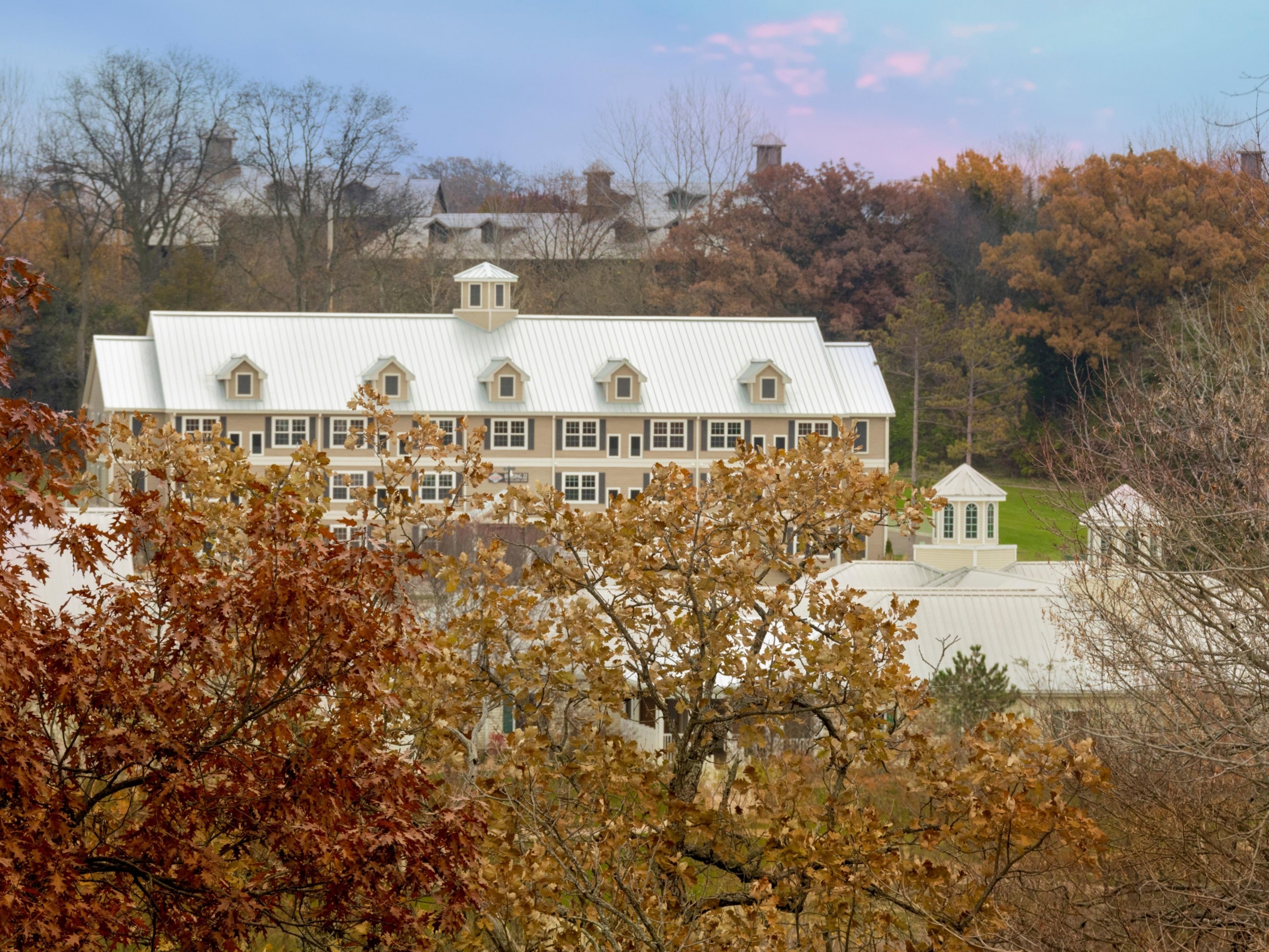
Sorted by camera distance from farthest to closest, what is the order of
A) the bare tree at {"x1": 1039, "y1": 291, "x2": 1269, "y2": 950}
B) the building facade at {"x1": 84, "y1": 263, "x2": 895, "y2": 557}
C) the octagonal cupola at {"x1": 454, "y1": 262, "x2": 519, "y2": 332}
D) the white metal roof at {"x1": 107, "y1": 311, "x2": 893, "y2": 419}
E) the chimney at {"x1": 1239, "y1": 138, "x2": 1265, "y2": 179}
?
the octagonal cupola at {"x1": 454, "y1": 262, "x2": 519, "y2": 332} < the white metal roof at {"x1": 107, "y1": 311, "x2": 893, "y2": 419} < the building facade at {"x1": 84, "y1": 263, "x2": 895, "y2": 557} < the chimney at {"x1": 1239, "y1": 138, "x2": 1265, "y2": 179} < the bare tree at {"x1": 1039, "y1": 291, "x2": 1269, "y2": 950}

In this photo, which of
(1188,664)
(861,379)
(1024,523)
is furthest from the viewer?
(1024,523)

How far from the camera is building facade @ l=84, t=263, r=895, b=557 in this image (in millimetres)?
43812

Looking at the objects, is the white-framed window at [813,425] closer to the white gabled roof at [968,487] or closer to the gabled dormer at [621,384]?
the gabled dormer at [621,384]

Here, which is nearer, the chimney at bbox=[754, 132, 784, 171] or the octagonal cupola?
the octagonal cupola

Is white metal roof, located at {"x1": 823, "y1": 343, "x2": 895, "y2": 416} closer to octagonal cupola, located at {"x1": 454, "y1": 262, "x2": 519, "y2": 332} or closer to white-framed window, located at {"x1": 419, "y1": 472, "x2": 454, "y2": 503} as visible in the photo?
octagonal cupola, located at {"x1": 454, "y1": 262, "x2": 519, "y2": 332}

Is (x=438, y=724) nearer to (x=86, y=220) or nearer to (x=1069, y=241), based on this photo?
(x=1069, y=241)

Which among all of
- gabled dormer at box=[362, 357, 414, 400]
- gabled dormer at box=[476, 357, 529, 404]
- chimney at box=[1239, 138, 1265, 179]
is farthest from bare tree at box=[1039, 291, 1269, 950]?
gabled dormer at box=[362, 357, 414, 400]

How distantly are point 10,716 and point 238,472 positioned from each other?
4303 mm

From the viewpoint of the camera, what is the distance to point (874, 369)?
46656mm

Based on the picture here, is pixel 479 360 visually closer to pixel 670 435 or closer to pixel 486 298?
pixel 486 298

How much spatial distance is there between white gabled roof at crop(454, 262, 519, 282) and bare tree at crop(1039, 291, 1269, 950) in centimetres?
2874

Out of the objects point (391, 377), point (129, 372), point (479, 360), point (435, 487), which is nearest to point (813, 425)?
point (479, 360)

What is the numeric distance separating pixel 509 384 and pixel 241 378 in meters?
7.85

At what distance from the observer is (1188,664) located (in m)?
13.7
